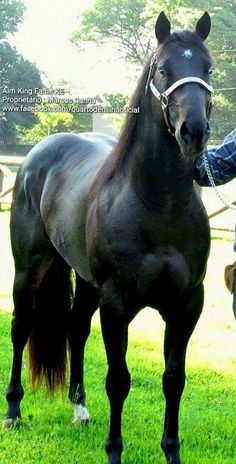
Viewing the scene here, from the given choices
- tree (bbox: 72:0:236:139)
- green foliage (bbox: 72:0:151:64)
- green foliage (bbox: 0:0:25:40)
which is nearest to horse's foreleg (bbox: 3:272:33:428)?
tree (bbox: 72:0:236:139)

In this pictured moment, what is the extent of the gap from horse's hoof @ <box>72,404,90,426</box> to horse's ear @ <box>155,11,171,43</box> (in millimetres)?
2254

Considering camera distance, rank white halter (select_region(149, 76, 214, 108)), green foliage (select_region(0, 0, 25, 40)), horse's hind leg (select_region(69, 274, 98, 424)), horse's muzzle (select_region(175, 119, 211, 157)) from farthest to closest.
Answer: green foliage (select_region(0, 0, 25, 40))
horse's hind leg (select_region(69, 274, 98, 424))
white halter (select_region(149, 76, 214, 108))
horse's muzzle (select_region(175, 119, 211, 157))

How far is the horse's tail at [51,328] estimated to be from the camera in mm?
4367

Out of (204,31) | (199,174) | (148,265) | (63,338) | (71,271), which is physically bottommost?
(63,338)

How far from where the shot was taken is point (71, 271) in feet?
14.8

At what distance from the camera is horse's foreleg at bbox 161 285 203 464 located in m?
3.18

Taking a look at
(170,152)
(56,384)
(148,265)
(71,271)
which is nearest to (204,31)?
(170,152)

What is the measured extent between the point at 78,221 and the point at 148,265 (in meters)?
0.79

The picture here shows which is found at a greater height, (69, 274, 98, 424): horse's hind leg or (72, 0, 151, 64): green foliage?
(72, 0, 151, 64): green foliage

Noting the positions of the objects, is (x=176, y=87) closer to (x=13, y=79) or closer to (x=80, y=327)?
(x=80, y=327)

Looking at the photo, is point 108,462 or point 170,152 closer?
point 170,152

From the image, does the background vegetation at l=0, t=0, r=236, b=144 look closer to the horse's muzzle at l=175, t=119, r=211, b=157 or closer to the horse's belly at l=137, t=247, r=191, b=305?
the horse's belly at l=137, t=247, r=191, b=305

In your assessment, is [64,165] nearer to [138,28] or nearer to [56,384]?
[56,384]

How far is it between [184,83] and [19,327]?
220 cm
